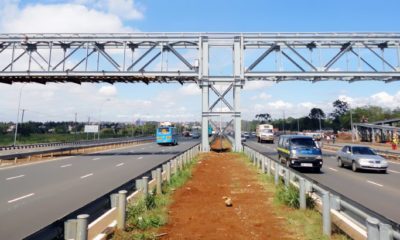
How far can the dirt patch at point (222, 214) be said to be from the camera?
7.64 meters

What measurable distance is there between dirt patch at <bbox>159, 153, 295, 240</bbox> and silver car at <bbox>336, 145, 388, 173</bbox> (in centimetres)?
934

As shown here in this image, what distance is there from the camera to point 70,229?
4883 mm

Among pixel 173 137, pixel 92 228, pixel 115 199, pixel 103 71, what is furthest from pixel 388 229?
pixel 173 137

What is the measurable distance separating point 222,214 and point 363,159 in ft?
49.2

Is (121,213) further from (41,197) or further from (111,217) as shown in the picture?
(41,197)

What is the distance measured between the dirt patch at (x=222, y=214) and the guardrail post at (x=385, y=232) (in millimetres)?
2933

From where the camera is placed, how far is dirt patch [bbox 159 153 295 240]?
7.64 m

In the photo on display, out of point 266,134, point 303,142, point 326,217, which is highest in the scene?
point 266,134

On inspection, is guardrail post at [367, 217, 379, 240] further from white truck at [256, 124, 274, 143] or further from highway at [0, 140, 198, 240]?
white truck at [256, 124, 274, 143]

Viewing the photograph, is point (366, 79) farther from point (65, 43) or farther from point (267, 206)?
point (65, 43)

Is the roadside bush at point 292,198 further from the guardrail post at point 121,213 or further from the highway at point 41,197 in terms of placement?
the highway at point 41,197

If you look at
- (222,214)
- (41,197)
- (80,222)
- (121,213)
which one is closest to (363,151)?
(222,214)

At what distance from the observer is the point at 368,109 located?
447 ft

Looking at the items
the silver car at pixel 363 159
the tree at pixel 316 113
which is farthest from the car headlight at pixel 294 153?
the tree at pixel 316 113
